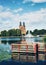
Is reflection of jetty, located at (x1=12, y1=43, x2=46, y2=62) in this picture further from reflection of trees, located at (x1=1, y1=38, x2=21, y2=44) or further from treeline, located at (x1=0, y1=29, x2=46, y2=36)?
treeline, located at (x1=0, y1=29, x2=46, y2=36)

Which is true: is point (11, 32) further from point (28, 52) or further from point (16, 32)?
point (28, 52)

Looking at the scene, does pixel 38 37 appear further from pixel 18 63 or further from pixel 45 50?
pixel 18 63

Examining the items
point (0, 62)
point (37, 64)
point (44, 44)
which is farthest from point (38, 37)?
point (0, 62)

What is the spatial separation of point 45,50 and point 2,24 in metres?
0.72

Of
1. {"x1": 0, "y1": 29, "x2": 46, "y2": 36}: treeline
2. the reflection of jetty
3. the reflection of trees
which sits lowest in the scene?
the reflection of jetty

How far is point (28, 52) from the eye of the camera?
3.30 meters

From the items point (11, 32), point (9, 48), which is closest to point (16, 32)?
point (11, 32)

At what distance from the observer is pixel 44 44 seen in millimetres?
3234

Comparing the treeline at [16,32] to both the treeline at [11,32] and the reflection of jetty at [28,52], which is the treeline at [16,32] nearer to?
the treeline at [11,32]

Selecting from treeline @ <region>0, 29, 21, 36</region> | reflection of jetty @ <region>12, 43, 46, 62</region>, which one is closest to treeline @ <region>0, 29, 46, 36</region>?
treeline @ <region>0, 29, 21, 36</region>

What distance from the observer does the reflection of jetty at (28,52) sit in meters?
3.27

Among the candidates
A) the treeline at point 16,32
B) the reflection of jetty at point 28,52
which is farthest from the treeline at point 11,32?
the reflection of jetty at point 28,52

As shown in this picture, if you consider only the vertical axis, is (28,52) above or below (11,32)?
below

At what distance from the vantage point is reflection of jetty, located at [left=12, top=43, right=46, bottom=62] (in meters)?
3.27
